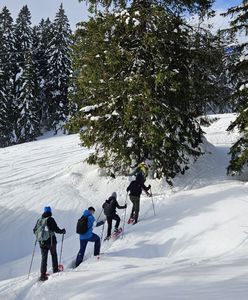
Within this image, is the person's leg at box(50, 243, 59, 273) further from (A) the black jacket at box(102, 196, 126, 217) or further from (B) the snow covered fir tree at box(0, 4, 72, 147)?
(B) the snow covered fir tree at box(0, 4, 72, 147)

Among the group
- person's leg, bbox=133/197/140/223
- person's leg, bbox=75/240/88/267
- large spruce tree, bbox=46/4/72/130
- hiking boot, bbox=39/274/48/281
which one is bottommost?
hiking boot, bbox=39/274/48/281

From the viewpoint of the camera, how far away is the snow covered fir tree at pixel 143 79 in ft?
57.5

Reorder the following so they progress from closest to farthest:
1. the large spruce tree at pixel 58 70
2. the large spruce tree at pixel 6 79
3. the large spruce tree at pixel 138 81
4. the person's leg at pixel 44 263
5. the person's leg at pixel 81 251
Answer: the person's leg at pixel 44 263
the person's leg at pixel 81 251
the large spruce tree at pixel 138 81
the large spruce tree at pixel 6 79
the large spruce tree at pixel 58 70

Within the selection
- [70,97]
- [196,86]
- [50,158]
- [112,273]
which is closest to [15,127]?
[50,158]

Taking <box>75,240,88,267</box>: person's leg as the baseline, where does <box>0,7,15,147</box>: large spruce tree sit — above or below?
above

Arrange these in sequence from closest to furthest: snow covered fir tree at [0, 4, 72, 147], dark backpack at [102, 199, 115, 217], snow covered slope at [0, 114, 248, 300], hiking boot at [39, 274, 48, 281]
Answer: snow covered slope at [0, 114, 248, 300] < hiking boot at [39, 274, 48, 281] < dark backpack at [102, 199, 115, 217] < snow covered fir tree at [0, 4, 72, 147]

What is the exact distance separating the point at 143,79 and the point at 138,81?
0.31 meters

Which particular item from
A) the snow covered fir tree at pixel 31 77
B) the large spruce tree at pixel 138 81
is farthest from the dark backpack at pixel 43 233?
the snow covered fir tree at pixel 31 77

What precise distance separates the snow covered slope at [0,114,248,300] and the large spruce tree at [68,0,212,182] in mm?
2401

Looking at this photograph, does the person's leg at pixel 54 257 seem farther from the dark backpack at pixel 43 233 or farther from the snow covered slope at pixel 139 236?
the snow covered slope at pixel 139 236

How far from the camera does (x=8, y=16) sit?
196ft


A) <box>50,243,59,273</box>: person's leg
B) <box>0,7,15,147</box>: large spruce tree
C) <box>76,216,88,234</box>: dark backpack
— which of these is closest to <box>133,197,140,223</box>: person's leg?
<box>76,216,88,234</box>: dark backpack

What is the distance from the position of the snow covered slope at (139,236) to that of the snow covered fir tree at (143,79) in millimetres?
2293

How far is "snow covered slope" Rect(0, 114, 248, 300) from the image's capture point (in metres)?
8.30
